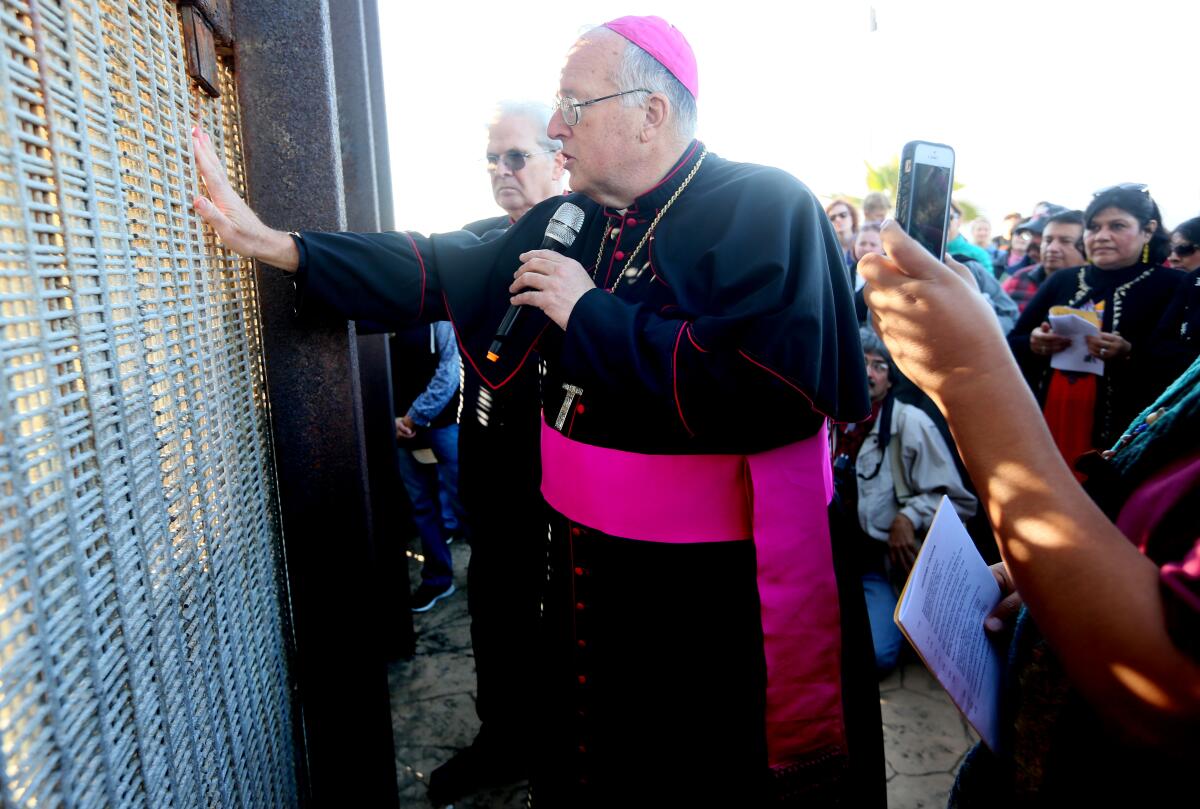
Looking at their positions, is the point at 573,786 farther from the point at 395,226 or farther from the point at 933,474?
the point at 395,226

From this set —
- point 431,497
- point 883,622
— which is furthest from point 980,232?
point 431,497

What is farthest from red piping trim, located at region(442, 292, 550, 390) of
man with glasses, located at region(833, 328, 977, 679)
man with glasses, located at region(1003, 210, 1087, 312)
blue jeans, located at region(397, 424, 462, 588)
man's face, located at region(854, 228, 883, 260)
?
man with glasses, located at region(1003, 210, 1087, 312)

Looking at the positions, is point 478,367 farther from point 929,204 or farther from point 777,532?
point 929,204

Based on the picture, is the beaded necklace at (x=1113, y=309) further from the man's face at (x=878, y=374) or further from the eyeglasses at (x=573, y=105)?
the eyeglasses at (x=573, y=105)

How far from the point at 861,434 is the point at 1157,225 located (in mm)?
2241

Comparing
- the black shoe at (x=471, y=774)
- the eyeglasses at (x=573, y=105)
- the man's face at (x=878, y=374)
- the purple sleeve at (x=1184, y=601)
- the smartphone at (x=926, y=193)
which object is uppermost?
the eyeglasses at (x=573, y=105)

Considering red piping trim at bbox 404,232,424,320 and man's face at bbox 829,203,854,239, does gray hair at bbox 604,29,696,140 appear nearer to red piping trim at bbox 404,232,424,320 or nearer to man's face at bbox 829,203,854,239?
red piping trim at bbox 404,232,424,320

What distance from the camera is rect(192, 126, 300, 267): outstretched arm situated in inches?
59.1

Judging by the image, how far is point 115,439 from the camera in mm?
1057

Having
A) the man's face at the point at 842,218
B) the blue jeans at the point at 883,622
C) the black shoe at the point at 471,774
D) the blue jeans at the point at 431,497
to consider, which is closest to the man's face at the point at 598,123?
the black shoe at the point at 471,774

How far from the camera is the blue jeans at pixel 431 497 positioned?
4496 mm

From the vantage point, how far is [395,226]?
4.16 metres

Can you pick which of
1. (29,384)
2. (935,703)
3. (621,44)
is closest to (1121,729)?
(29,384)

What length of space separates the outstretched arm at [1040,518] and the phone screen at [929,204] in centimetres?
37
